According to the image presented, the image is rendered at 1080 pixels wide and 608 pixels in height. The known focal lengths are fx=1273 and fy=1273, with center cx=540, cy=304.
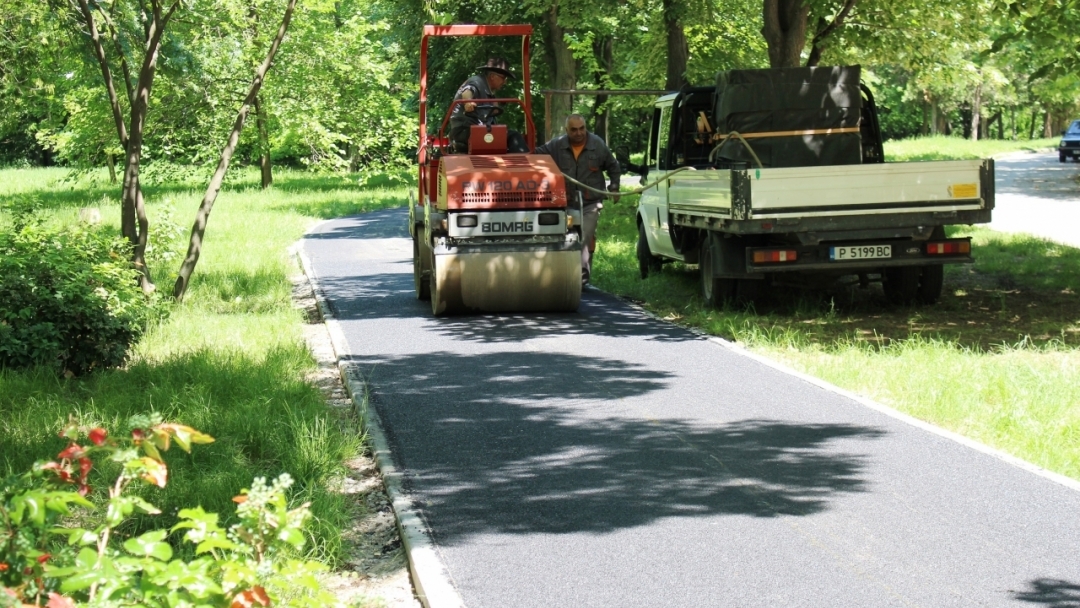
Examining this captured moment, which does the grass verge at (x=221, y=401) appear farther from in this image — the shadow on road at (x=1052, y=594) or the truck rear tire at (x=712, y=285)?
the truck rear tire at (x=712, y=285)

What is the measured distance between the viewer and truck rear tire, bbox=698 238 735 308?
1348 cm

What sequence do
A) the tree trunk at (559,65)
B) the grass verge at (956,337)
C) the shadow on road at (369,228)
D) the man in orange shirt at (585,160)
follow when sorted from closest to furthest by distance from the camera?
the grass verge at (956,337) < the man in orange shirt at (585,160) < the shadow on road at (369,228) < the tree trunk at (559,65)

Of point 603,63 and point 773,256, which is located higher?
point 603,63

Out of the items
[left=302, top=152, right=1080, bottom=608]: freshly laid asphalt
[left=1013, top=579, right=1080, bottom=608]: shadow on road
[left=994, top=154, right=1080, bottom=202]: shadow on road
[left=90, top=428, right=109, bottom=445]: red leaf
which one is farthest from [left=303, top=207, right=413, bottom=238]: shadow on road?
[left=90, top=428, right=109, bottom=445]: red leaf

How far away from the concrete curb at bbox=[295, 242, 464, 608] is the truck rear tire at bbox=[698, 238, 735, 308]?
490 centimetres

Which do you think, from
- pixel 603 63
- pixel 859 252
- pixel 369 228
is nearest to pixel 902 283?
pixel 859 252

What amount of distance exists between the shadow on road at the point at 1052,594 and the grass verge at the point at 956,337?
2.00 m

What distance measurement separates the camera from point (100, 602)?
2957 mm

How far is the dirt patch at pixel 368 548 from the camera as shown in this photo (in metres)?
5.20

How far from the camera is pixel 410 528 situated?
5926 millimetres

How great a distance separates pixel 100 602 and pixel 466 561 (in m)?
2.65

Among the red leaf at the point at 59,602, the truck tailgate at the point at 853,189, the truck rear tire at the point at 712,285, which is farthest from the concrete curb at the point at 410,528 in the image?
the truck rear tire at the point at 712,285

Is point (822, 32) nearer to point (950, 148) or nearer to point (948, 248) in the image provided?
point (948, 248)

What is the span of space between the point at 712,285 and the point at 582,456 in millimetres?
6456
